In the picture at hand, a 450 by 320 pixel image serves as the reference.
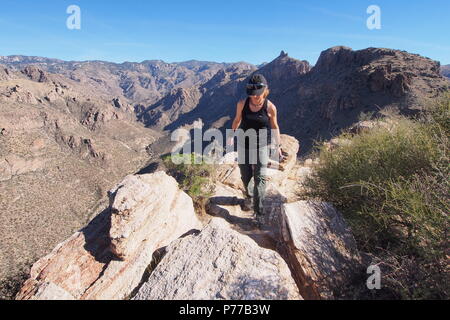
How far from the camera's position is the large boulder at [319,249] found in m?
2.94

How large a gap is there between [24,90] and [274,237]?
161209 millimetres

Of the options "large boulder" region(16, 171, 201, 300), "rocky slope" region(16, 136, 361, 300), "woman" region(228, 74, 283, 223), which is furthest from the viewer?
"woman" region(228, 74, 283, 223)

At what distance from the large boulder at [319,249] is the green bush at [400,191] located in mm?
294

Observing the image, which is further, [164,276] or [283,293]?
[164,276]

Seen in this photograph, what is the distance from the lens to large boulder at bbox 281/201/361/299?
2939 millimetres

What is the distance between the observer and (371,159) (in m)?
4.20

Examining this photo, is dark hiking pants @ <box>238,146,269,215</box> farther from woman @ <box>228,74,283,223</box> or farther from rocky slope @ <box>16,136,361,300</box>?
rocky slope @ <box>16,136,361,300</box>

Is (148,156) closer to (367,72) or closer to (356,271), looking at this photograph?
(367,72)

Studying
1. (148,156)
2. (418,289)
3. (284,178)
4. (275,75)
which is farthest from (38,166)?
(275,75)

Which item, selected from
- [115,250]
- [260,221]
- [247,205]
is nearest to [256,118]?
[260,221]

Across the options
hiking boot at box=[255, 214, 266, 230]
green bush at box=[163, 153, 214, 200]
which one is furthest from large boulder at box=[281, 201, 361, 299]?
green bush at box=[163, 153, 214, 200]

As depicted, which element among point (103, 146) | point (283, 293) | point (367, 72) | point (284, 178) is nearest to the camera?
point (283, 293)

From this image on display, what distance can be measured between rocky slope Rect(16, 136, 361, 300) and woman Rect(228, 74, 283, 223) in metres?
0.97

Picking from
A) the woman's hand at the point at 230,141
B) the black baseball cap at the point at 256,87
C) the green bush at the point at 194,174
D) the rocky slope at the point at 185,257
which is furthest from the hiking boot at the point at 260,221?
the black baseball cap at the point at 256,87
